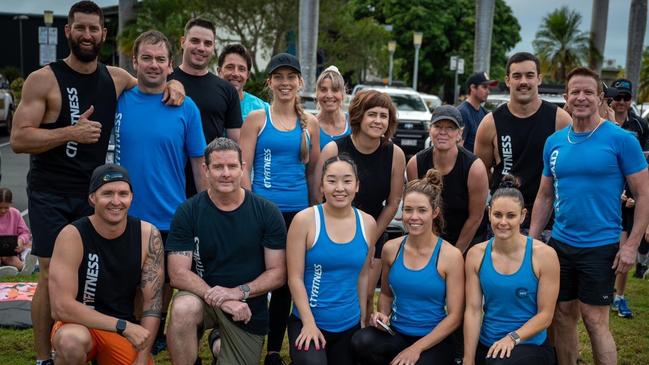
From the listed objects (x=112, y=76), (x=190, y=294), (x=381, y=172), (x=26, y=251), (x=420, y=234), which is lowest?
(x=26, y=251)

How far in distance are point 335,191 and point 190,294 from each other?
1111mm

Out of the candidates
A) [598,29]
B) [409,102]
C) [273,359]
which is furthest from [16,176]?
[598,29]

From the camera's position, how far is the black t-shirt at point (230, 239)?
4602 mm

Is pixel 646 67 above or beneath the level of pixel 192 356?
above

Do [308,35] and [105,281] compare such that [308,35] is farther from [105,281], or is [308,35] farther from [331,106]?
[105,281]

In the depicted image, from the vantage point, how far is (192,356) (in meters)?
4.51

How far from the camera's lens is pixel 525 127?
5.43 m

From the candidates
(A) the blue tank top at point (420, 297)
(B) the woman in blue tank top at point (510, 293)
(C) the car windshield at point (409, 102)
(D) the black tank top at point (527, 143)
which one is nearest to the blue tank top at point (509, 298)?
(B) the woman in blue tank top at point (510, 293)

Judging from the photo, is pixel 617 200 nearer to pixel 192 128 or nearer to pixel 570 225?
pixel 570 225

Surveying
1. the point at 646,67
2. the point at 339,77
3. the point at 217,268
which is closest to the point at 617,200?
the point at 339,77

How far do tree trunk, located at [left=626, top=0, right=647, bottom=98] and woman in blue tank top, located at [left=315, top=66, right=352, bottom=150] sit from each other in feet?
65.5

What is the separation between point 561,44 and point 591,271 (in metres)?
32.4

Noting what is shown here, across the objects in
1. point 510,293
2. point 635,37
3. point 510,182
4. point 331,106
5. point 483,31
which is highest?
point 635,37

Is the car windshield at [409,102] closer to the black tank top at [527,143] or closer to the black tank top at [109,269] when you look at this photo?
the black tank top at [527,143]
